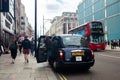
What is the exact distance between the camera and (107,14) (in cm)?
6988

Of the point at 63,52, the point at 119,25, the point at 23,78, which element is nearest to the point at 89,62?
the point at 63,52

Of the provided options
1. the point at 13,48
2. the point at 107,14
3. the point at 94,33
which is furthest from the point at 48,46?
the point at 107,14

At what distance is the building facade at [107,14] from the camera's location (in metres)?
63.4

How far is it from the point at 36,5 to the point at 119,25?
141ft

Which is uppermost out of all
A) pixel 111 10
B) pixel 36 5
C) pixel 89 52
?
pixel 111 10

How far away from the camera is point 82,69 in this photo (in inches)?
520

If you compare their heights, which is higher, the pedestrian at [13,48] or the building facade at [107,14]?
the building facade at [107,14]

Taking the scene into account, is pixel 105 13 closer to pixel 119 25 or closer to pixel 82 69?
pixel 119 25

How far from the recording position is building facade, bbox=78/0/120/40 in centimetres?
6341

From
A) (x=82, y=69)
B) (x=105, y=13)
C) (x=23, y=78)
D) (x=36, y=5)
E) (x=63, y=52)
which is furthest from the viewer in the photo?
(x=105, y=13)

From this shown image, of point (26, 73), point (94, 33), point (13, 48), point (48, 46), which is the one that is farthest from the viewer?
point (94, 33)

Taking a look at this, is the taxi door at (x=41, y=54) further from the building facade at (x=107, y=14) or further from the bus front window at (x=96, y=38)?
the building facade at (x=107, y=14)

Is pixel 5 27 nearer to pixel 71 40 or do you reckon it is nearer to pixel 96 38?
pixel 96 38

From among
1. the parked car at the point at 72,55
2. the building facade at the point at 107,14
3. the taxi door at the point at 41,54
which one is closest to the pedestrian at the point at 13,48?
the taxi door at the point at 41,54
